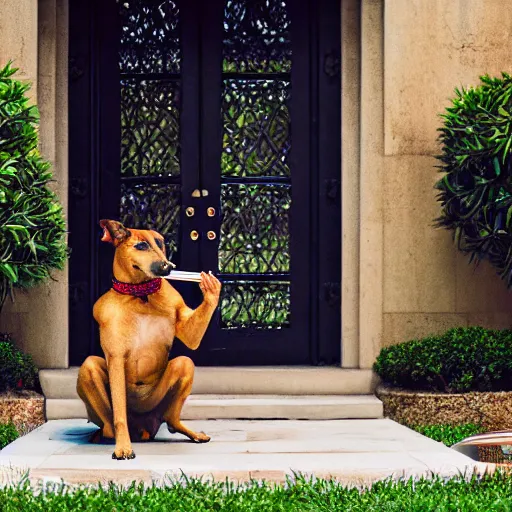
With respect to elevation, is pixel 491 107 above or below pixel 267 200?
above

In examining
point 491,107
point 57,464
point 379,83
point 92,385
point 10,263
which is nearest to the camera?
point 57,464

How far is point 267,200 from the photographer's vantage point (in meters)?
10.5

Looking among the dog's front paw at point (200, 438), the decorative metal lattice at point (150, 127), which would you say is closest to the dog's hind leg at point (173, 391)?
the dog's front paw at point (200, 438)

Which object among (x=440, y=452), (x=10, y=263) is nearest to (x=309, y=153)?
(x=10, y=263)

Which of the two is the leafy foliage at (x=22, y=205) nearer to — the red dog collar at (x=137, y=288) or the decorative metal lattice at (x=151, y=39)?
the red dog collar at (x=137, y=288)

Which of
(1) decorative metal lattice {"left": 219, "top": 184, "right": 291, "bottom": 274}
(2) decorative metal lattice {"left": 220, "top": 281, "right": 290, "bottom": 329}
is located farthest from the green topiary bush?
(1) decorative metal lattice {"left": 219, "top": 184, "right": 291, "bottom": 274}

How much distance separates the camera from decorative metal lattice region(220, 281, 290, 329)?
34.3ft

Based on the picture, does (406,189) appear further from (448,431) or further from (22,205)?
(22,205)

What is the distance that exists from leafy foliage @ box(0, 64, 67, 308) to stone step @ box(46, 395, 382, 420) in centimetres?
106

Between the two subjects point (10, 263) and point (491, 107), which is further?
point (491, 107)

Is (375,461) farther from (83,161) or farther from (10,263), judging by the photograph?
(83,161)

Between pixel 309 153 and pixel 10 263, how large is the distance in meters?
3.18

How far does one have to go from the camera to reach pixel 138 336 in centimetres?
734

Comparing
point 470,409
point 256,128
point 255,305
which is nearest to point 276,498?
point 470,409
